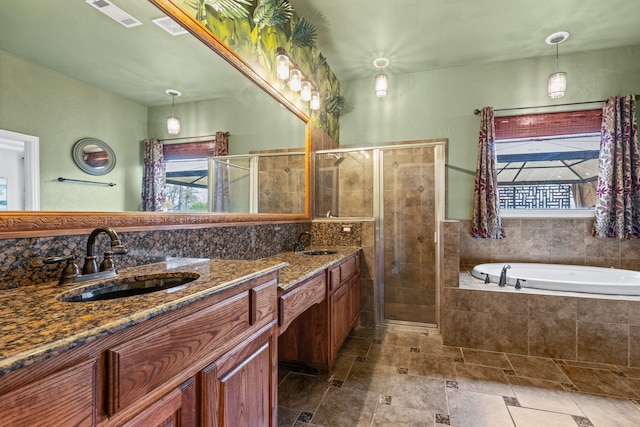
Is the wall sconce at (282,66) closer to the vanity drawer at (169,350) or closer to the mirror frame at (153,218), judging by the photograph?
the mirror frame at (153,218)

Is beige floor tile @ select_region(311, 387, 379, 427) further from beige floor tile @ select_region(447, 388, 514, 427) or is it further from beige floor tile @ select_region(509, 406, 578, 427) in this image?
beige floor tile @ select_region(509, 406, 578, 427)

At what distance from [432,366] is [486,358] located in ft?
1.53

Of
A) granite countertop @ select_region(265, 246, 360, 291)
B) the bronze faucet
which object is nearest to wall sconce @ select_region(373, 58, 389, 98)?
granite countertop @ select_region(265, 246, 360, 291)

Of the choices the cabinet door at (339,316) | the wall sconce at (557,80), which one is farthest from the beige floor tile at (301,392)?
the wall sconce at (557,80)

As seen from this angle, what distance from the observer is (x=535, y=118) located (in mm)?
3254

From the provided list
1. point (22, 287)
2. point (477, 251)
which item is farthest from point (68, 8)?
point (477, 251)

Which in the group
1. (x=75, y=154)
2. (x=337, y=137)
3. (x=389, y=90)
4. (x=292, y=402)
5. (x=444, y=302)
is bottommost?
(x=292, y=402)

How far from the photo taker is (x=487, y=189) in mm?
3238

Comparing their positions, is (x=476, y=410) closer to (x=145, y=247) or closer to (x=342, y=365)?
(x=342, y=365)

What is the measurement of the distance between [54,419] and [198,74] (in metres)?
1.51

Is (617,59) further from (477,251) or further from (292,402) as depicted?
(292,402)

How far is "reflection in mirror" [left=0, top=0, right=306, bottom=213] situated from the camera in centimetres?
92

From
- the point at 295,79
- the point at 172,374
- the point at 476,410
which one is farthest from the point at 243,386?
the point at 295,79

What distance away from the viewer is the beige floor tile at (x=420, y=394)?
175 centimetres
